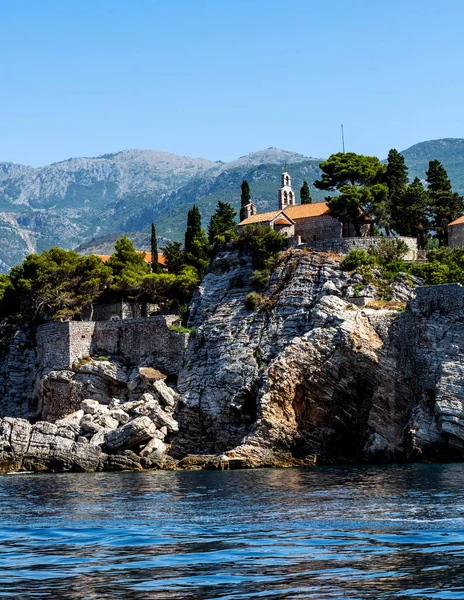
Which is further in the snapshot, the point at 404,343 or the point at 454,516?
the point at 404,343

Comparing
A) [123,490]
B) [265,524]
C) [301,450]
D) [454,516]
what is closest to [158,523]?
[265,524]

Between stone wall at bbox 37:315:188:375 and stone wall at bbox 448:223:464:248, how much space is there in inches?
684

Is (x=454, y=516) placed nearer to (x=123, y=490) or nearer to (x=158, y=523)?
(x=158, y=523)

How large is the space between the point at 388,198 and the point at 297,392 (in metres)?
19.4

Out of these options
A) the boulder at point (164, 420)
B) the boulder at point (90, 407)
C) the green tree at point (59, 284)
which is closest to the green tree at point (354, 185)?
the green tree at point (59, 284)

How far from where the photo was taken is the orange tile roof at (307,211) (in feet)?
233

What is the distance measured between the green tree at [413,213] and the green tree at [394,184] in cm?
38

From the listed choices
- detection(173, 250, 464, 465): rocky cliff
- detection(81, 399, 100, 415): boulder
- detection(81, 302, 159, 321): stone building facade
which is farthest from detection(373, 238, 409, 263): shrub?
detection(81, 399, 100, 415): boulder

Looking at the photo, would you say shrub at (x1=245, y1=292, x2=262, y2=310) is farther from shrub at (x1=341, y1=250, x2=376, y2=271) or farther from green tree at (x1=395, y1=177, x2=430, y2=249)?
green tree at (x1=395, y1=177, x2=430, y2=249)

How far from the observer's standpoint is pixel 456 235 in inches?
2650

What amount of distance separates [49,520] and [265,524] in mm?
7105

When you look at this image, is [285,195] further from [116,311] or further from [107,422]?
[107,422]

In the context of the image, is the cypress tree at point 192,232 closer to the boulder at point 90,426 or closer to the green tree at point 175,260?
the green tree at point 175,260

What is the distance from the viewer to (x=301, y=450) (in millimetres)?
55594
